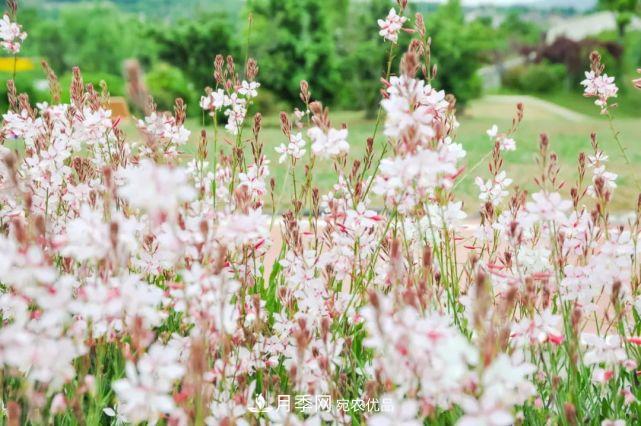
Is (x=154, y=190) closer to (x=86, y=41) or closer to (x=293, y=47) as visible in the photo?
(x=293, y=47)

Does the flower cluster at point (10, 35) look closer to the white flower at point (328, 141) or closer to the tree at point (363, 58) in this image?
the white flower at point (328, 141)

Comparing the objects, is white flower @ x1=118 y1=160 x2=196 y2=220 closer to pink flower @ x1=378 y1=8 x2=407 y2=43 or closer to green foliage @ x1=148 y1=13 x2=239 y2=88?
pink flower @ x1=378 y1=8 x2=407 y2=43

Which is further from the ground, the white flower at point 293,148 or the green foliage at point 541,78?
the white flower at point 293,148

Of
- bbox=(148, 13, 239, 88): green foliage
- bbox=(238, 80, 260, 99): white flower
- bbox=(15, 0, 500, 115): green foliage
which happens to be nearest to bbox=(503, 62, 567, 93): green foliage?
bbox=(15, 0, 500, 115): green foliage

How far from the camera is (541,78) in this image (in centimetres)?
3138

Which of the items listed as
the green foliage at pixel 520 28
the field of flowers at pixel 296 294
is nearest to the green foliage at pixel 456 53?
the field of flowers at pixel 296 294

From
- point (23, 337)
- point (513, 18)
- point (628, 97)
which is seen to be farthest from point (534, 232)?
point (513, 18)

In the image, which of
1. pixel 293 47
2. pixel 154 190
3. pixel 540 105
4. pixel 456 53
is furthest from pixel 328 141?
pixel 540 105

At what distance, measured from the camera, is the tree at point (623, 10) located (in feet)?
119

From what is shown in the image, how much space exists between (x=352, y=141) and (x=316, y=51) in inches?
175

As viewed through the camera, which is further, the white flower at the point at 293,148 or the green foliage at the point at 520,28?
the green foliage at the point at 520,28

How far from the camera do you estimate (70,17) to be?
131 ft

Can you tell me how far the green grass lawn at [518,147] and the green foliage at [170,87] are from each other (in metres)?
0.72

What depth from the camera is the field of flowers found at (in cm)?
120
